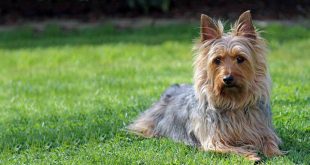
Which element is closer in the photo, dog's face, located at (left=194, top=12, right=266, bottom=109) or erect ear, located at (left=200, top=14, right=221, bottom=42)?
dog's face, located at (left=194, top=12, right=266, bottom=109)

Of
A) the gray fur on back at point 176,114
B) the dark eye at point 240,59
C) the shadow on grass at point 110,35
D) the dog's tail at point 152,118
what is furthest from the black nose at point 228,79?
the shadow on grass at point 110,35

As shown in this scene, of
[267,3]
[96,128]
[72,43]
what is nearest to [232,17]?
[267,3]

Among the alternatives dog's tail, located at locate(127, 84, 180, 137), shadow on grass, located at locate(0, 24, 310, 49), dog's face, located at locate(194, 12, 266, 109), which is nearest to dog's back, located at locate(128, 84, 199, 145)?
dog's tail, located at locate(127, 84, 180, 137)

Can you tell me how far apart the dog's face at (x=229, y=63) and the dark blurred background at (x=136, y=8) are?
1179 cm

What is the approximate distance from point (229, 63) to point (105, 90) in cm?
465

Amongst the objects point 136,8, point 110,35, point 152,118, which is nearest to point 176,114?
point 152,118

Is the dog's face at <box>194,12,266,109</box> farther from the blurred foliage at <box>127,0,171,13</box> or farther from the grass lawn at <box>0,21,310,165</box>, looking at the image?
the blurred foliage at <box>127,0,171,13</box>

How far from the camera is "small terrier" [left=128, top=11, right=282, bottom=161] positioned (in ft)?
22.6

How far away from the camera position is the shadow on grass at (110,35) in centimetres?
1683

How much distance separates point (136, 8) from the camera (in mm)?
19562

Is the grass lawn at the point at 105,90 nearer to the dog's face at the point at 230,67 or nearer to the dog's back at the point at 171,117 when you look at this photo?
the dog's back at the point at 171,117

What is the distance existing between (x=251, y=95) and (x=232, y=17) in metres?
11.8

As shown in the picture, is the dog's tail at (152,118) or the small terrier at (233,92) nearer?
the small terrier at (233,92)

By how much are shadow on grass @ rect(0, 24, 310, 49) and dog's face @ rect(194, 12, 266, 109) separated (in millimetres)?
9338
